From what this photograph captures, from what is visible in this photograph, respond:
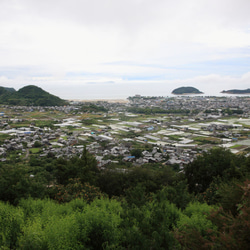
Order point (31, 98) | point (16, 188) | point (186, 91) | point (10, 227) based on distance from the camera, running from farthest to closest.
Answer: point (186, 91), point (31, 98), point (16, 188), point (10, 227)

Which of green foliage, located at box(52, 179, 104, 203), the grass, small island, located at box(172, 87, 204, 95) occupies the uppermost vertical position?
small island, located at box(172, 87, 204, 95)

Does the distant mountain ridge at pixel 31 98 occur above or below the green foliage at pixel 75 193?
above

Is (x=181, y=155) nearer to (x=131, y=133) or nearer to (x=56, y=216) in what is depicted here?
(x=131, y=133)

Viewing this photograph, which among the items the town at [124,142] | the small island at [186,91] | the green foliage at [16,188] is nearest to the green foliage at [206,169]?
the town at [124,142]

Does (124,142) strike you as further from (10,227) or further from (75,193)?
(10,227)

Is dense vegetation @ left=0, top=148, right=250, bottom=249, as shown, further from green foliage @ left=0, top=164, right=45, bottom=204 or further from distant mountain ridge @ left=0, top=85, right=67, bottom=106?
distant mountain ridge @ left=0, top=85, right=67, bottom=106

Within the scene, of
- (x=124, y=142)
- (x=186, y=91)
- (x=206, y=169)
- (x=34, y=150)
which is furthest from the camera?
(x=186, y=91)

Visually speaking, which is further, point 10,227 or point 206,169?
point 206,169

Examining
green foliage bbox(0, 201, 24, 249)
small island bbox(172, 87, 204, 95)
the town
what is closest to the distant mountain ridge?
the town

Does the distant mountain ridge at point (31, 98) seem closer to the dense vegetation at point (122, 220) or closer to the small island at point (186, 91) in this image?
the dense vegetation at point (122, 220)

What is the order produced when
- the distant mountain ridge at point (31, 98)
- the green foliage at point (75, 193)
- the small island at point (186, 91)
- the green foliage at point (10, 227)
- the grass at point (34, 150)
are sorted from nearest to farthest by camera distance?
the green foliage at point (10, 227) < the green foliage at point (75, 193) < the grass at point (34, 150) < the distant mountain ridge at point (31, 98) < the small island at point (186, 91)

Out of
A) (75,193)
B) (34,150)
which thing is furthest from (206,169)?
(34,150)
